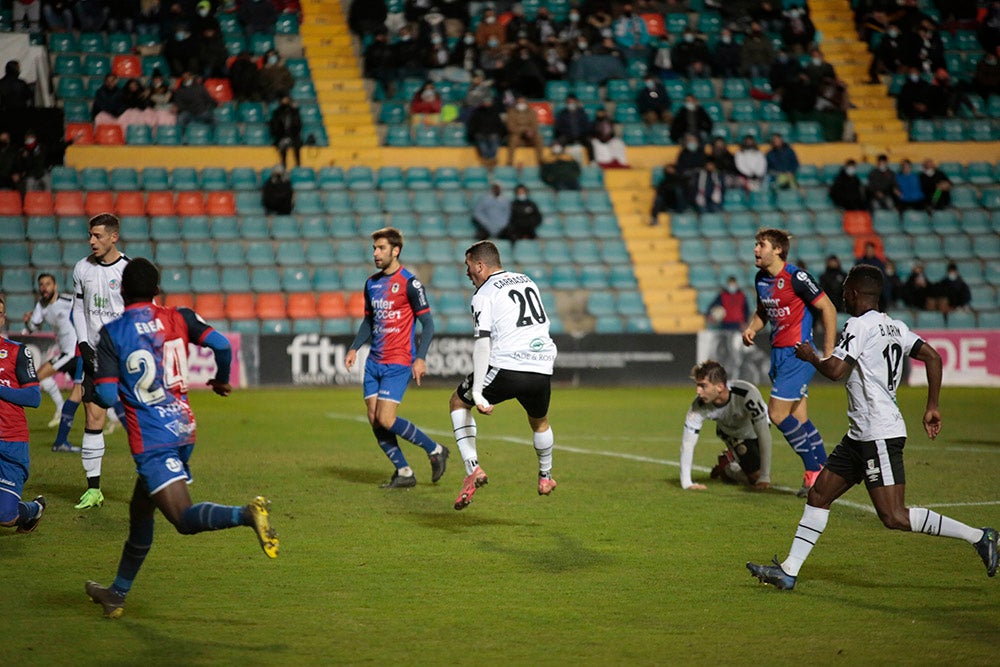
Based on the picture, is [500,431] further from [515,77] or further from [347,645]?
[515,77]

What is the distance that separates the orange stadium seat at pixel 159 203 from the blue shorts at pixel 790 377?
17.0m

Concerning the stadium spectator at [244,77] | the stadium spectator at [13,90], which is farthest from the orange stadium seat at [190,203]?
the stadium spectator at [13,90]

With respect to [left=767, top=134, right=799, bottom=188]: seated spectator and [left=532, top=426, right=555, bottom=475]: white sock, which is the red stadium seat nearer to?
[left=767, top=134, right=799, bottom=188]: seated spectator

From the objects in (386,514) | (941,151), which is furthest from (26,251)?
(941,151)

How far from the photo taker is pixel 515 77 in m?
27.8

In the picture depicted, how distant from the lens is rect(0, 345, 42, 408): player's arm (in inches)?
315

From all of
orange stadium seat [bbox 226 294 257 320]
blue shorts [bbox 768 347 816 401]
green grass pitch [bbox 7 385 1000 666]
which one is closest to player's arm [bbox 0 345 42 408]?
green grass pitch [bbox 7 385 1000 666]

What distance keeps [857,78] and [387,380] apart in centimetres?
2436

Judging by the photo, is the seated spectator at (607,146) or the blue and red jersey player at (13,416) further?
the seated spectator at (607,146)

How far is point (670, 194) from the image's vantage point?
88.6ft

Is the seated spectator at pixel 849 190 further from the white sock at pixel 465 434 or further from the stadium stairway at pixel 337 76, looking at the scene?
the white sock at pixel 465 434

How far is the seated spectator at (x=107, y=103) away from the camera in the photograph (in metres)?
25.2

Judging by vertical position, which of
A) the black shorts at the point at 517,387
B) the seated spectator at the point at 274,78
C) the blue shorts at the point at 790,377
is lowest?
the blue shorts at the point at 790,377

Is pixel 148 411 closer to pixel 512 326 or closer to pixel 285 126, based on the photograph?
pixel 512 326
